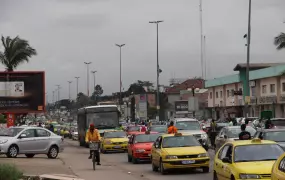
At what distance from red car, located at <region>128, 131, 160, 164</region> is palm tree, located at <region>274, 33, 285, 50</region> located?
993 inches

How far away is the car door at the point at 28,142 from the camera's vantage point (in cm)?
3053

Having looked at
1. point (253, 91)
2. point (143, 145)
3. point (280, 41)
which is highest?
point (280, 41)

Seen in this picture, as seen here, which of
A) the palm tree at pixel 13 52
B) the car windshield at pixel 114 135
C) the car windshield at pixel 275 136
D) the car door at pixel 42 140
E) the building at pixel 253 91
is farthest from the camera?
the building at pixel 253 91

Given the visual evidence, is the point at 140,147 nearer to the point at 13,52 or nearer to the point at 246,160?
the point at 246,160

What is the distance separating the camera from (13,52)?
192 ft

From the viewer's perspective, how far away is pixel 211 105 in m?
94.3

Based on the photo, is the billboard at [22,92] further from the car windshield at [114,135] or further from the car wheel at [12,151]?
the car wheel at [12,151]

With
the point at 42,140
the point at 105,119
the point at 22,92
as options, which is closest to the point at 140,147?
the point at 42,140

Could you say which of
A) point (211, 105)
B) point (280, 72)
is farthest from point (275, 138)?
point (211, 105)

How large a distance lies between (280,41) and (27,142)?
89.6 ft

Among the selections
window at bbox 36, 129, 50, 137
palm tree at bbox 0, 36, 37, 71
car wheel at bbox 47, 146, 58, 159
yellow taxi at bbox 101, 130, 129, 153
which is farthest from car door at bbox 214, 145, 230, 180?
palm tree at bbox 0, 36, 37, 71

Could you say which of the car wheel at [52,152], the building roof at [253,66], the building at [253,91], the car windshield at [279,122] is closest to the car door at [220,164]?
the car wheel at [52,152]

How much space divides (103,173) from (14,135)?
9.10 m

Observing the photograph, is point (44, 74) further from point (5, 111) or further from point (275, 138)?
point (275, 138)
